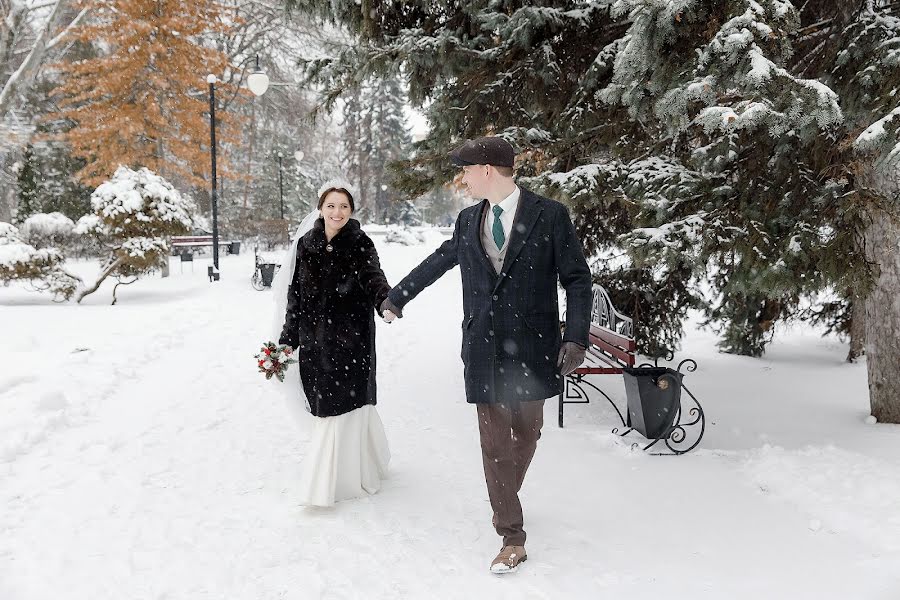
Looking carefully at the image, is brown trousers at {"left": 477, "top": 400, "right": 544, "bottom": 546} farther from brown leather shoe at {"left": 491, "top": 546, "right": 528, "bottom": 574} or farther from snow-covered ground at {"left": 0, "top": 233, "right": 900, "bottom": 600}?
snow-covered ground at {"left": 0, "top": 233, "right": 900, "bottom": 600}

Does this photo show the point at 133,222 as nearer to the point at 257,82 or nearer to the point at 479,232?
the point at 257,82

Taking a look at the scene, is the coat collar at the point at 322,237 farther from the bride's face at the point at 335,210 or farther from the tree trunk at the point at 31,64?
the tree trunk at the point at 31,64

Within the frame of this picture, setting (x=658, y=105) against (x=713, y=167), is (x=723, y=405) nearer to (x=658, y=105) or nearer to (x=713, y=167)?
(x=713, y=167)

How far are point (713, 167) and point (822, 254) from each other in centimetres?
159

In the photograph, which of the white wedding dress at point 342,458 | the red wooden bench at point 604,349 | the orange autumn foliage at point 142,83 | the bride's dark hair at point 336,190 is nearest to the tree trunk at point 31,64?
the orange autumn foliage at point 142,83

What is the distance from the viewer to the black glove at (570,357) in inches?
126

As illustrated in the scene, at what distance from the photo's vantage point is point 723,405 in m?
6.69

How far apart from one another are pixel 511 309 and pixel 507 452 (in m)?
0.77

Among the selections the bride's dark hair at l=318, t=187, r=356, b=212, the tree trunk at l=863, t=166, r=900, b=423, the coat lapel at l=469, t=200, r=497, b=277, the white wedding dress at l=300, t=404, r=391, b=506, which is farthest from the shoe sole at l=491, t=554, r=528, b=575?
the tree trunk at l=863, t=166, r=900, b=423

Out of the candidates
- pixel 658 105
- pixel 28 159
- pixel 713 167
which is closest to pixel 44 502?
pixel 658 105

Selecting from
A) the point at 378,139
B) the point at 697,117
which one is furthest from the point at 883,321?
the point at 378,139

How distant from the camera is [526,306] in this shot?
3322 mm

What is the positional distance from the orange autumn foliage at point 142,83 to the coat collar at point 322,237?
15909 mm

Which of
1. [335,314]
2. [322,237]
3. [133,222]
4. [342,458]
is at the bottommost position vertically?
[342,458]
